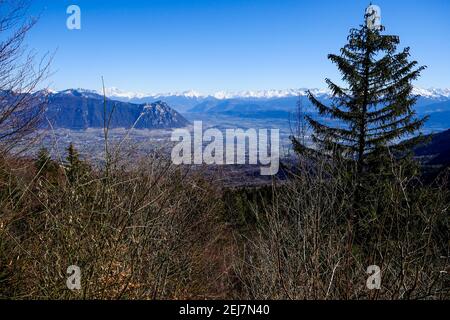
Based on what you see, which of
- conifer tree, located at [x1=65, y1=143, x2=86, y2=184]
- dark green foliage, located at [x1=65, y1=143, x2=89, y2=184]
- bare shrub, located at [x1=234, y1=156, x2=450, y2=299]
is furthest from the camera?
conifer tree, located at [x1=65, y1=143, x2=86, y2=184]

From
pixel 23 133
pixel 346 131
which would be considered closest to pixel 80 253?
pixel 23 133

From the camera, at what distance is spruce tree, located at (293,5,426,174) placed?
40.4 feet

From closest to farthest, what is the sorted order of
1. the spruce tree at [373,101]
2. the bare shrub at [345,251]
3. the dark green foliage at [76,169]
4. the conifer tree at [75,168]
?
the bare shrub at [345,251], the dark green foliage at [76,169], the conifer tree at [75,168], the spruce tree at [373,101]

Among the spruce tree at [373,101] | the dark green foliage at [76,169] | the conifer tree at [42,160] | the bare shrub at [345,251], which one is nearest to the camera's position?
the bare shrub at [345,251]

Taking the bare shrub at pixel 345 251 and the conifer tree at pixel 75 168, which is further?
the conifer tree at pixel 75 168

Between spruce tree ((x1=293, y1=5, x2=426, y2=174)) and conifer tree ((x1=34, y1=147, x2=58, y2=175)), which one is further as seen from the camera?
spruce tree ((x1=293, y1=5, x2=426, y2=174))

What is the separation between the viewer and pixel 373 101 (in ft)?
40.9

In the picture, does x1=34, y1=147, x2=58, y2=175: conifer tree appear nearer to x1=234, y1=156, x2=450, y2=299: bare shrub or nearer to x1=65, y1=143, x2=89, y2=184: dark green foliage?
x1=65, y1=143, x2=89, y2=184: dark green foliage

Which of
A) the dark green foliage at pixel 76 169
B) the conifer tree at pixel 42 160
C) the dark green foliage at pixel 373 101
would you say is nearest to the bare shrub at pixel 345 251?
the dark green foliage at pixel 76 169

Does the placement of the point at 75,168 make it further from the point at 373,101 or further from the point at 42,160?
the point at 373,101

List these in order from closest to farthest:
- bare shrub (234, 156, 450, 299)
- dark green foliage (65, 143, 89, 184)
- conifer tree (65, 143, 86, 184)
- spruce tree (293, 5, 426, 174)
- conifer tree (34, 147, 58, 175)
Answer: bare shrub (234, 156, 450, 299) → conifer tree (34, 147, 58, 175) → dark green foliage (65, 143, 89, 184) → conifer tree (65, 143, 86, 184) → spruce tree (293, 5, 426, 174)

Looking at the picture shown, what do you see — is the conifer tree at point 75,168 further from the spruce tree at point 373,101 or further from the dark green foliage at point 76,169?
the spruce tree at point 373,101

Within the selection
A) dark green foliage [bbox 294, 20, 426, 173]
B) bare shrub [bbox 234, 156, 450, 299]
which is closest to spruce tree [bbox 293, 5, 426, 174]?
dark green foliage [bbox 294, 20, 426, 173]

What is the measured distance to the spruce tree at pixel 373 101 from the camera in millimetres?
12328
